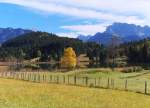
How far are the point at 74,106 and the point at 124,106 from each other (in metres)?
4.71

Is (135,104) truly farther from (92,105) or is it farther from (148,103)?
(92,105)

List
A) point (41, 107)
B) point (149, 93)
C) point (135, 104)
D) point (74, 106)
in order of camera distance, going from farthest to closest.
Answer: point (149, 93)
point (135, 104)
point (74, 106)
point (41, 107)

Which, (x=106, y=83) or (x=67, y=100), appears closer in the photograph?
(x=67, y=100)

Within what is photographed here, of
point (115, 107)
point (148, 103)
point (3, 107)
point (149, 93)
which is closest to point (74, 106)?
point (115, 107)

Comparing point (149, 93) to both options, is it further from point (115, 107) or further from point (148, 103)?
point (115, 107)

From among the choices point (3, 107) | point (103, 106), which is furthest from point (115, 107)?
point (3, 107)

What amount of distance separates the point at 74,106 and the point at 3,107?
6776mm

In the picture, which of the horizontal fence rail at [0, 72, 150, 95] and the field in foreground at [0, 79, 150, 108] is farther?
the horizontal fence rail at [0, 72, 150, 95]

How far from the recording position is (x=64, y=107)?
33.5m

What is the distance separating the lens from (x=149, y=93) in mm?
52688

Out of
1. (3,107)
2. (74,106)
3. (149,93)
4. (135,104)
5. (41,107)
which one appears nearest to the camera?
(3,107)

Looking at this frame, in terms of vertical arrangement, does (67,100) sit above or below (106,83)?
above

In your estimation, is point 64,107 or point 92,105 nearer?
point 64,107

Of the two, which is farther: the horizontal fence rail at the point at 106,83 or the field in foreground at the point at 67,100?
the horizontal fence rail at the point at 106,83
